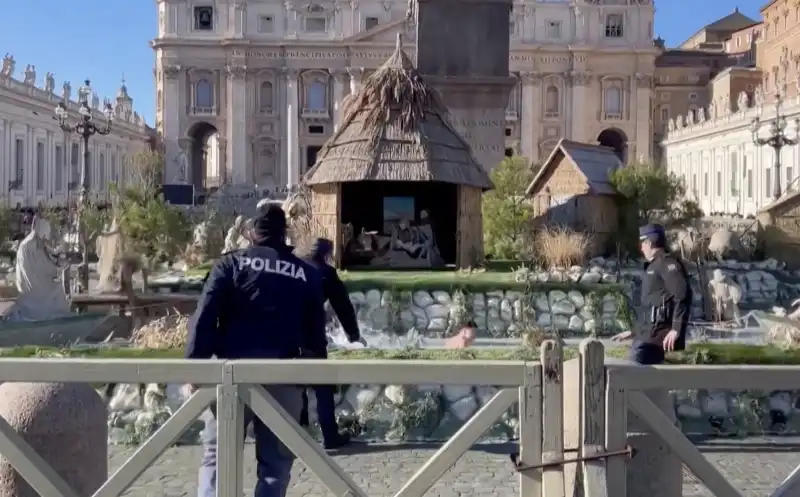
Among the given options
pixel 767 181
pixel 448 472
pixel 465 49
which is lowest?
pixel 448 472

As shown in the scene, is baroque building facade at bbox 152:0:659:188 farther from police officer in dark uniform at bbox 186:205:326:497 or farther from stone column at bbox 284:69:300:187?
police officer in dark uniform at bbox 186:205:326:497

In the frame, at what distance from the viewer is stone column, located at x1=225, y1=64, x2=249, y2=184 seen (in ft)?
221

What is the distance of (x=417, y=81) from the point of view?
1483 centimetres

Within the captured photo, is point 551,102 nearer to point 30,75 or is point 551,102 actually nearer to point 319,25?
point 319,25

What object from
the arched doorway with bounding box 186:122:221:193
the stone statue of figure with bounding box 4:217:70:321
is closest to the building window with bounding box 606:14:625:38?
the arched doorway with bounding box 186:122:221:193

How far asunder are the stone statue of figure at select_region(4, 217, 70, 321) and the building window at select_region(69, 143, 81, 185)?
43.4m

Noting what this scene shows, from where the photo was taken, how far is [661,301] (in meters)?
6.98

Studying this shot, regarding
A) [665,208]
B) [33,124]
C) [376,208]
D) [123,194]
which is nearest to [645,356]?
[376,208]

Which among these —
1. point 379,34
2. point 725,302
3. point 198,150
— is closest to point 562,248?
point 725,302

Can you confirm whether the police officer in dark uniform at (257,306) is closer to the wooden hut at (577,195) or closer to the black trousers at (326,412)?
the black trousers at (326,412)

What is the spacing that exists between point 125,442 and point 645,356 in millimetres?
4243

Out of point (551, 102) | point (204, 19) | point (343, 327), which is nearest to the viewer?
point (343, 327)

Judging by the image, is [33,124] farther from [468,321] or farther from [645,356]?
[645,356]

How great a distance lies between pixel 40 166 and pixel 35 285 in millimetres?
39504
